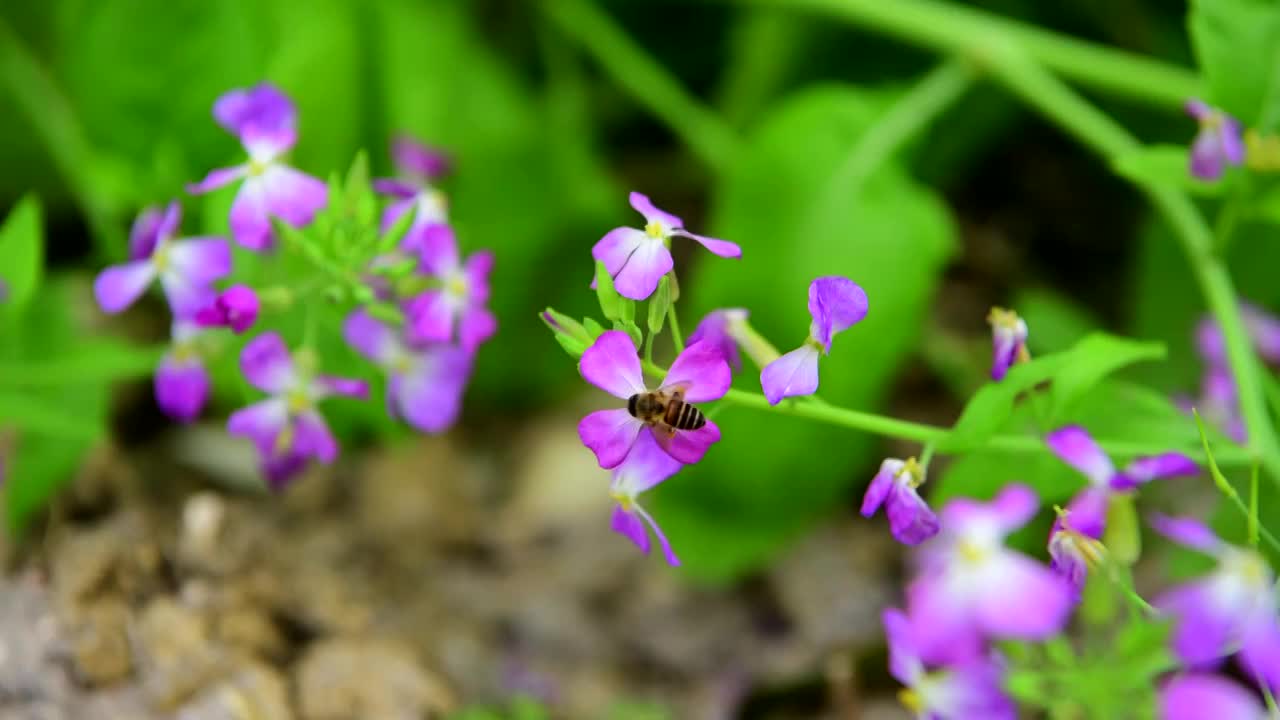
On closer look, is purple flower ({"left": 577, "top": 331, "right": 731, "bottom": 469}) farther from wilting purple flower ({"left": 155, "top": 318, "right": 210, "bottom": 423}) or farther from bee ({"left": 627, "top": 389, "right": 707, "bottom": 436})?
wilting purple flower ({"left": 155, "top": 318, "right": 210, "bottom": 423})

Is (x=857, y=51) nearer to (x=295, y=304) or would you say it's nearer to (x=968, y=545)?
(x=295, y=304)

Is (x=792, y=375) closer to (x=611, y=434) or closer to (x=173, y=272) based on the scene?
(x=611, y=434)

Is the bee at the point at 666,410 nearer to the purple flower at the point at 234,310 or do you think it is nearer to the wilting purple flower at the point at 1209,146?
the purple flower at the point at 234,310

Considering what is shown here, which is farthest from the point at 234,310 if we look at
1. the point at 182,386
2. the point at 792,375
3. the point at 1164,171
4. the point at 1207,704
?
the point at 1164,171

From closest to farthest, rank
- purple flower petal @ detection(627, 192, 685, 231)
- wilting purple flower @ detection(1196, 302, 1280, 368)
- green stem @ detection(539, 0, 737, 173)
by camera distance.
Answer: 1. purple flower petal @ detection(627, 192, 685, 231)
2. wilting purple flower @ detection(1196, 302, 1280, 368)
3. green stem @ detection(539, 0, 737, 173)

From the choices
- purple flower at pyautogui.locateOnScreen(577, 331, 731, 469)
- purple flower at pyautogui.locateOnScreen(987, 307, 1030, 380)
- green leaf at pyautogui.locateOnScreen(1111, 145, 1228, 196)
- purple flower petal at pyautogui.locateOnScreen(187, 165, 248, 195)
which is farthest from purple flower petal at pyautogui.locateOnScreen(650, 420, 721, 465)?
green leaf at pyautogui.locateOnScreen(1111, 145, 1228, 196)

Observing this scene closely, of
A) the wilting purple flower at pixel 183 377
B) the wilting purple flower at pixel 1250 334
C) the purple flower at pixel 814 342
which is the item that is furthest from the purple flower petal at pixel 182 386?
the wilting purple flower at pixel 1250 334
